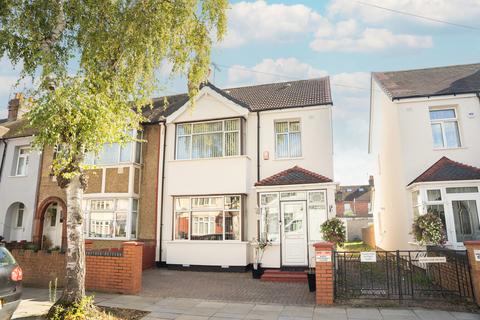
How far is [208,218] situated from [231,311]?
659 cm

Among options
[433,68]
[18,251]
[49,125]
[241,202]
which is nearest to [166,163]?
[241,202]

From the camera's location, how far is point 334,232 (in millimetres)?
11039

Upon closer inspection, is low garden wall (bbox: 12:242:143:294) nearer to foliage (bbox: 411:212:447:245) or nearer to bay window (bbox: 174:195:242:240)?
bay window (bbox: 174:195:242:240)

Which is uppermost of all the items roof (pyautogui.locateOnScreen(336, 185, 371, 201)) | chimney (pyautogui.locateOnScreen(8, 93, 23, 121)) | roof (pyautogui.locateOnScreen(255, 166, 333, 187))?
chimney (pyautogui.locateOnScreen(8, 93, 23, 121))

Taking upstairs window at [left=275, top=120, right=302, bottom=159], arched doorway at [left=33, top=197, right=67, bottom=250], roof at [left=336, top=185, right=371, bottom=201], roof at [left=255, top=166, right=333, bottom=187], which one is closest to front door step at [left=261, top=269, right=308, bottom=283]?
roof at [left=255, top=166, right=333, bottom=187]

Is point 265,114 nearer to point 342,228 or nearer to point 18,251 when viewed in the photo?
point 342,228

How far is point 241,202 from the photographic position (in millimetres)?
13961

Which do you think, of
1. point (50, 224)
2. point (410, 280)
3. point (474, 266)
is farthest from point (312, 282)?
point (50, 224)

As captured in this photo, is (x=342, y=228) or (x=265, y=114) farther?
(x=265, y=114)

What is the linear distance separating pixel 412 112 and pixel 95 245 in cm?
1475

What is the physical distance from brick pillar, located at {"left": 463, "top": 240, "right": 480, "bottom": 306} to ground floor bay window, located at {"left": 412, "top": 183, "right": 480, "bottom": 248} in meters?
4.26

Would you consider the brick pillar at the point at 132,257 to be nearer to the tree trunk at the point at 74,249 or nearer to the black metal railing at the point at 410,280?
the tree trunk at the point at 74,249

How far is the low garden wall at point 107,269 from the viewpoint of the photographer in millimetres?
9523

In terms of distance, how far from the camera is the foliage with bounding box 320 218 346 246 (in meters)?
11.0
